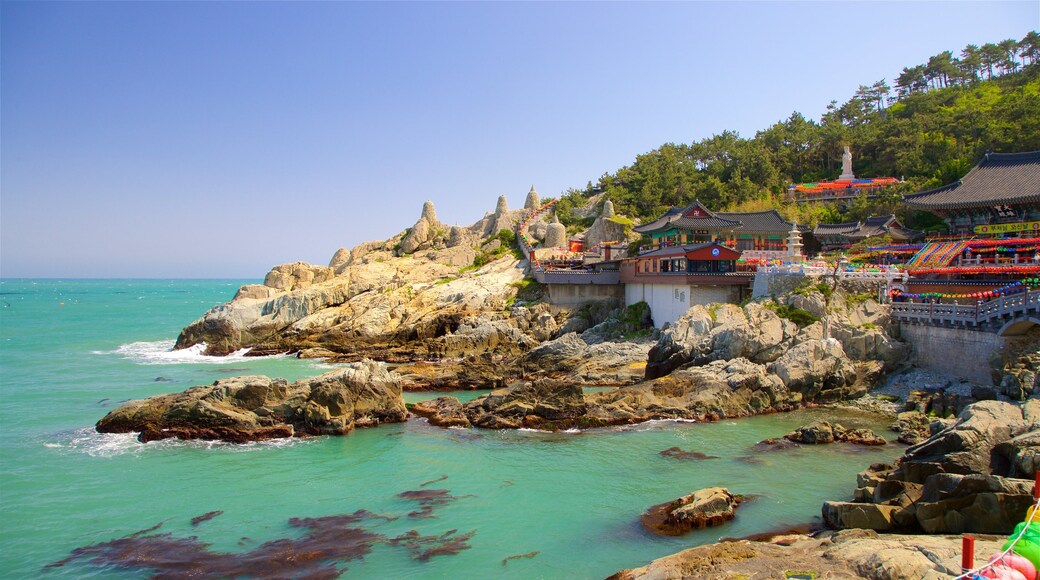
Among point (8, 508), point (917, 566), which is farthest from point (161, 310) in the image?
point (917, 566)

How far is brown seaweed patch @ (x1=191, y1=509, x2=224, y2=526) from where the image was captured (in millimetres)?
17000

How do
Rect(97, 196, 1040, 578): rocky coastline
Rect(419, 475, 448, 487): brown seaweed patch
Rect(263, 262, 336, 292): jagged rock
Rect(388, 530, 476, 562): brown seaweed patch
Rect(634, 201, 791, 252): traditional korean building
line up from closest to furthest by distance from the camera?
Rect(97, 196, 1040, 578): rocky coastline < Rect(388, 530, 476, 562): brown seaweed patch < Rect(419, 475, 448, 487): brown seaweed patch < Rect(634, 201, 791, 252): traditional korean building < Rect(263, 262, 336, 292): jagged rock

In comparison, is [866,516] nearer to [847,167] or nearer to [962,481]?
[962,481]

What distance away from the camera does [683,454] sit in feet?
69.9

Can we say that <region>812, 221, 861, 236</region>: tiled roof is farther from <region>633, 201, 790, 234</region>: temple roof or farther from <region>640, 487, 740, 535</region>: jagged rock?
<region>640, 487, 740, 535</region>: jagged rock

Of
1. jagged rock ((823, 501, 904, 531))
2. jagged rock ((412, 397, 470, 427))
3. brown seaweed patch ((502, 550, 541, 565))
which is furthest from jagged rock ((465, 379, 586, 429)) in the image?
jagged rock ((823, 501, 904, 531))

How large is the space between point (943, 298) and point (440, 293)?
3040 centimetres

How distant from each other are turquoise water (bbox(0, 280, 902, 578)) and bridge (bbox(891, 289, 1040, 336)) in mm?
6033

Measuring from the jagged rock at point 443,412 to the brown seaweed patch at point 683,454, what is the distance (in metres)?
7.88

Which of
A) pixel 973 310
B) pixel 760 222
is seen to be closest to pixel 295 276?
pixel 760 222

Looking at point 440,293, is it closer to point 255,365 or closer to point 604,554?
point 255,365

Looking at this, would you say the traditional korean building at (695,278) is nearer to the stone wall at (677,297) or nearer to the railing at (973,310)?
the stone wall at (677,297)

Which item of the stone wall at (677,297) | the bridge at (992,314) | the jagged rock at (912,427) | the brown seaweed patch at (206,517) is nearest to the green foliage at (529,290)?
the stone wall at (677,297)

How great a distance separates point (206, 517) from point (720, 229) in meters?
36.4
